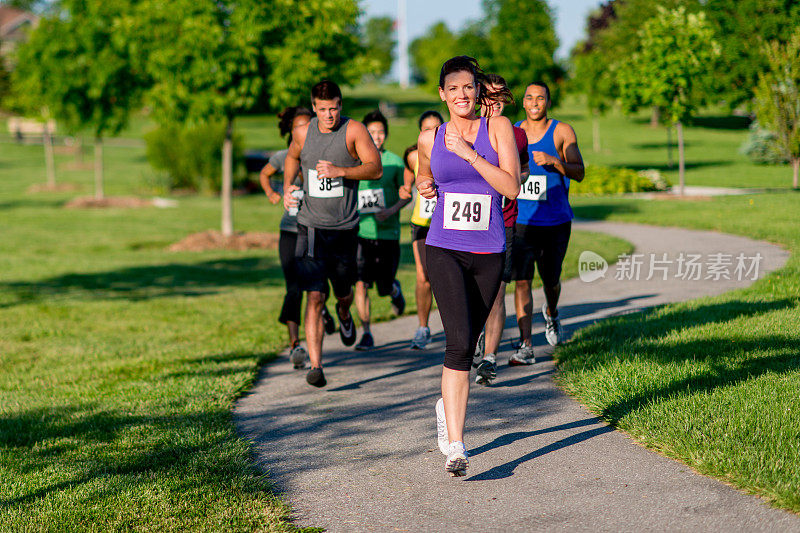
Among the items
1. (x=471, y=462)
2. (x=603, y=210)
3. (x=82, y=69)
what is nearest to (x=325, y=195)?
(x=471, y=462)

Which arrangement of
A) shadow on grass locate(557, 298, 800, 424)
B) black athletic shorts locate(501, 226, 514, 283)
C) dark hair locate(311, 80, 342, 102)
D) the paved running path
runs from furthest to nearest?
1. black athletic shorts locate(501, 226, 514, 283)
2. dark hair locate(311, 80, 342, 102)
3. shadow on grass locate(557, 298, 800, 424)
4. the paved running path

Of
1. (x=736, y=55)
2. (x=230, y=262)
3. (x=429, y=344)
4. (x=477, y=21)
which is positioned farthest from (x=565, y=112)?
(x=429, y=344)

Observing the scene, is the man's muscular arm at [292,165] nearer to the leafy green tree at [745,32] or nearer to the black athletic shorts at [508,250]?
the black athletic shorts at [508,250]

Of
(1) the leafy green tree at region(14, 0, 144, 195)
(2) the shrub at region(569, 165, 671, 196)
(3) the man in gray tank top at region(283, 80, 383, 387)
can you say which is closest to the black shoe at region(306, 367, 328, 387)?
(3) the man in gray tank top at region(283, 80, 383, 387)

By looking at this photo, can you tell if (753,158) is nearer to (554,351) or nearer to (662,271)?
(662,271)

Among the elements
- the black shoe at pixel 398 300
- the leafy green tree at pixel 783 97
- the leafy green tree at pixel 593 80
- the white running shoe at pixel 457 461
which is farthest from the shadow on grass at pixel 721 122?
the white running shoe at pixel 457 461

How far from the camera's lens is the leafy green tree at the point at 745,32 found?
2150 cm

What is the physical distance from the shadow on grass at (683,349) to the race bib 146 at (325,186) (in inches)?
87.9

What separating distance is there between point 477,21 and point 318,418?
36232 mm

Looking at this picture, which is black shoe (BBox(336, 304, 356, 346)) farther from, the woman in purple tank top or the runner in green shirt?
the woman in purple tank top

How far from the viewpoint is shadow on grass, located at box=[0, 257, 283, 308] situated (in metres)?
12.0

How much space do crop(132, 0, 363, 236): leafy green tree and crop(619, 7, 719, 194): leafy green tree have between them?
1150cm

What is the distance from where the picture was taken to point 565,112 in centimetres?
8012

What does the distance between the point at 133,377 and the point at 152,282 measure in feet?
20.0
